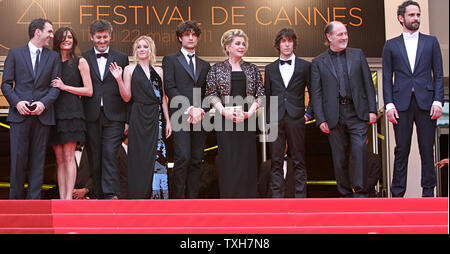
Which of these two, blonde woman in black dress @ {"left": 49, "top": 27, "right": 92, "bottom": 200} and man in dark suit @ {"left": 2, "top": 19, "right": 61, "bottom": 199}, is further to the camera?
blonde woman in black dress @ {"left": 49, "top": 27, "right": 92, "bottom": 200}

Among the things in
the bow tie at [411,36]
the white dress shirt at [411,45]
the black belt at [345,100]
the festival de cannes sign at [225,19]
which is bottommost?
the black belt at [345,100]

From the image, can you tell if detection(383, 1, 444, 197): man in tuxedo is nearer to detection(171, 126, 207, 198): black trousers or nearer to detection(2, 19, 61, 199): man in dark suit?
detection(171, 126, 207, 198): black trousers

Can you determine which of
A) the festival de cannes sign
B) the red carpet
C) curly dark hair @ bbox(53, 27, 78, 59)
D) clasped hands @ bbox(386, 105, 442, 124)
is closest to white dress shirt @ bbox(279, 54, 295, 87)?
clasped hands @ bbox(386, 105, 442, 124)

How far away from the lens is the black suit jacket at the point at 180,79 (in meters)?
6.47

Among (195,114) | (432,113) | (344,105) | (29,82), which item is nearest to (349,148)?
(344,105)

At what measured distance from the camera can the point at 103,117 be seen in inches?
258

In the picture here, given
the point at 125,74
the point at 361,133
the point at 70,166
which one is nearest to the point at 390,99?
the point at 361,133

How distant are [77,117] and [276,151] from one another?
5.92ft

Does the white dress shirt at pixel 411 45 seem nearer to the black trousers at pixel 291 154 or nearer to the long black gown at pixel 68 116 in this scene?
the black trousers at pixel 291 154

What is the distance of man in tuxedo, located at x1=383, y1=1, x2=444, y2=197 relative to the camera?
6.25 metres

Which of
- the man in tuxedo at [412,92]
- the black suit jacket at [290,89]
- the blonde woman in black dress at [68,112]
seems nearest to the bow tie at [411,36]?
the man in tuxedo at [412,92]

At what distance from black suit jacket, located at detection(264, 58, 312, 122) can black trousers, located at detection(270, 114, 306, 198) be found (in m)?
0.07
